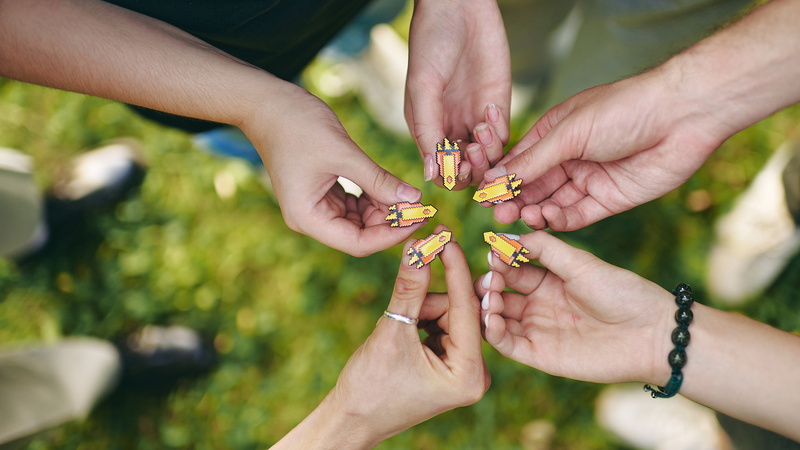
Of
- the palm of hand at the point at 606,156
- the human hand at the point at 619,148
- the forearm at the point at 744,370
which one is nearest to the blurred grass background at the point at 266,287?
the palm of hand at the point at 606,156

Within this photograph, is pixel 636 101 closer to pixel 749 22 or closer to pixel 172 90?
pixel 749 22

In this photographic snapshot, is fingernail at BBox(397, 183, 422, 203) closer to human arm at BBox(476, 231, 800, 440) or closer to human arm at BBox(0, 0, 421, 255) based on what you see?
human arm at BBox(0, 0, 421, 255)

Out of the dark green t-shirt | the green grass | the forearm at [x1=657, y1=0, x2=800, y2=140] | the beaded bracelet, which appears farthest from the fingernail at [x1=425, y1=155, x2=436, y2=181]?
the green grass

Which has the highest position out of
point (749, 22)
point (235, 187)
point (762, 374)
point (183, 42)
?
point (749, 22)

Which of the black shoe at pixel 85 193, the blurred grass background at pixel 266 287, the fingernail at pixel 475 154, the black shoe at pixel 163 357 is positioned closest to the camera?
the fingernail at pixel 475 154

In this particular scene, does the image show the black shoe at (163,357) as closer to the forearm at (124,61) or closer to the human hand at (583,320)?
the forearm at (124,61)

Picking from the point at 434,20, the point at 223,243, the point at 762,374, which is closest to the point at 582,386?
the point at 762,374
